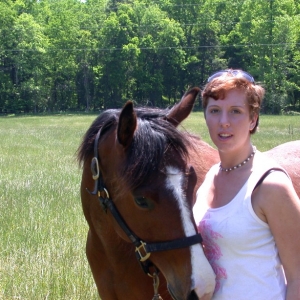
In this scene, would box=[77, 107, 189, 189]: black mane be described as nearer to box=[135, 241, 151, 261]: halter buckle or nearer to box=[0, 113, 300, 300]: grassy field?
box=[135, 241, 151, 261]: halter buckle

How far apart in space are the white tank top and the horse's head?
0.09 m

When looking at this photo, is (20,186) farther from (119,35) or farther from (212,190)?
(119,35)

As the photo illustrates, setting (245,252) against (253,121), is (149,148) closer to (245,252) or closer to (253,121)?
(253,121)

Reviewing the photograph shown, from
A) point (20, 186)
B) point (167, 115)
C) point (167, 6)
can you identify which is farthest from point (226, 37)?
point (167, 115)

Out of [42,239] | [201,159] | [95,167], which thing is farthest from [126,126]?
[42,239]

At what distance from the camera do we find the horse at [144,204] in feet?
7.27

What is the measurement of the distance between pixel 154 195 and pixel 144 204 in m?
0.08

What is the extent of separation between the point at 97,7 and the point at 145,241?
240ft

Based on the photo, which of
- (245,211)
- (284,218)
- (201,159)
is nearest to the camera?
(284,218)

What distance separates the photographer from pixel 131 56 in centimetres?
5631

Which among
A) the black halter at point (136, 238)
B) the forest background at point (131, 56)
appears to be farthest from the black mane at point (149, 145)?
the forest background at point (131, 56)

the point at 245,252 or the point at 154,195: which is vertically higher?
the point at 154,195

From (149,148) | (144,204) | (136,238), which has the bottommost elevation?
(136,238)

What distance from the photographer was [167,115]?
278 centimetres
